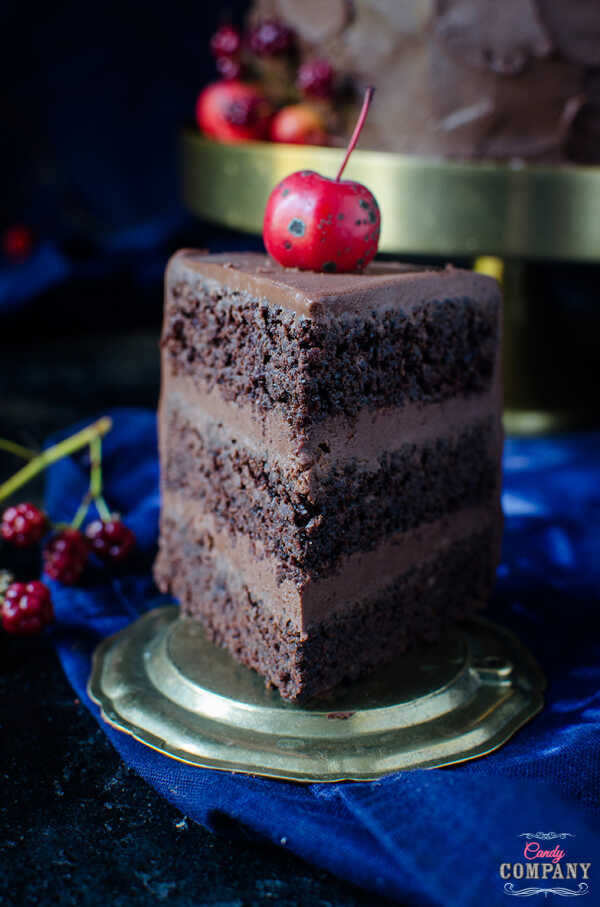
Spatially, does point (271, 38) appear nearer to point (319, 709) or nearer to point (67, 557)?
point (67, 557)

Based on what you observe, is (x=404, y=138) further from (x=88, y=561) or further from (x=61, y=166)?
(x=61, y=166)

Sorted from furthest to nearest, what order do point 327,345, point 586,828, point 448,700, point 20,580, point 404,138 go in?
point 404,138, point 20,580, point 448,700, point 327,345, point 586,828

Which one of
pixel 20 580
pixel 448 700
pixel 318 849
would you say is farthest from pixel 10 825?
pixel 20 580

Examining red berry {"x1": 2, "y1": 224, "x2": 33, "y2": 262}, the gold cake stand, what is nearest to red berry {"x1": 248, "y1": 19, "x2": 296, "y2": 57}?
the gold cake stand

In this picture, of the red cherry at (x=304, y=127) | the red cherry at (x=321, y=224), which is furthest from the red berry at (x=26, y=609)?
the red cherry at (x=304, y=127)

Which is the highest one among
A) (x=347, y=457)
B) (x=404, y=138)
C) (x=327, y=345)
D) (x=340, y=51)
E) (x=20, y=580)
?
(x=340, y=51)

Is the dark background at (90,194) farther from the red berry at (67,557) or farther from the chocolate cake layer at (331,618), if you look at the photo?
the chocolate cake layer at (331,618)
